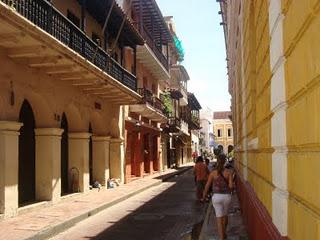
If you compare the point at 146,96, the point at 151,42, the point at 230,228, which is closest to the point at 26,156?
the point at 230,228

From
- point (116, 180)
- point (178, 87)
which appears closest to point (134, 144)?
point (116, 180)

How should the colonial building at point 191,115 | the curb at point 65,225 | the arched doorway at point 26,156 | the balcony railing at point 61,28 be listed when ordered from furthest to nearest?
the colonial building at point 191,115 → the arched doorway at point 26,156 → the balcony railing at point 61,28 → the curb at point 65,225

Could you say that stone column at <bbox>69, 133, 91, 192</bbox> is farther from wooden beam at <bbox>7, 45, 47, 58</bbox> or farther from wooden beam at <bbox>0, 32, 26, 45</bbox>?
wooden beam at <bbox>0, 32, 26, 45</bbox>

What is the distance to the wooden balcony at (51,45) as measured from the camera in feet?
36.2

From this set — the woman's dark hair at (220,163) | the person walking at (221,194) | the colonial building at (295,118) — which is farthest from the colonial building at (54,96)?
the colonial building at (295,118)

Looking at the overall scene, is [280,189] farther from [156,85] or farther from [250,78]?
[156,85]

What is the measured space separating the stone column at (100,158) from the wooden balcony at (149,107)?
509cm

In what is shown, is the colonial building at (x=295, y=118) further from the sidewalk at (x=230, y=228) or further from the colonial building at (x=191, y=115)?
the colonial building at (x=191, y=115)

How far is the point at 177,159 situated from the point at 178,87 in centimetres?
779

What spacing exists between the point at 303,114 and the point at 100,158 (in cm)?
2002

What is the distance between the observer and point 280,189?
4379 mm

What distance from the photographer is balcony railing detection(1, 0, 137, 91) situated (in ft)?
39.7

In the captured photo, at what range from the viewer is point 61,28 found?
47.3 feet

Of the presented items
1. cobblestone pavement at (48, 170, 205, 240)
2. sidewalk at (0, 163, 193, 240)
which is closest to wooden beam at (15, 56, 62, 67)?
sidewalk at (0, 163, 193, 240)
